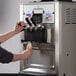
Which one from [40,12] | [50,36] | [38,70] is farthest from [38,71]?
[40,12]

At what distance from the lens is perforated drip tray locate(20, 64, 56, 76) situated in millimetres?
2047

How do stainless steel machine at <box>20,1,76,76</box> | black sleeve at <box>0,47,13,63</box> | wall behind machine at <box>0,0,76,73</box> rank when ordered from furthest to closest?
wall behind machine at <box>0,0,76,73</box> → stainless steel machine at <box>20,1,76,76</box> → black sleeve at <box>0,47,13,63</box>

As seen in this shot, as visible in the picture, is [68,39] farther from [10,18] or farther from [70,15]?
[10,18]

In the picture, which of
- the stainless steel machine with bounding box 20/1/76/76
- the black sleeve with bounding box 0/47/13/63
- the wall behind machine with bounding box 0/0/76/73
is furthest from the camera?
the wall behind machine with bounding box 0/0/76/73

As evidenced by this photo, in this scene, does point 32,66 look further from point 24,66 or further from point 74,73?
point 74,73

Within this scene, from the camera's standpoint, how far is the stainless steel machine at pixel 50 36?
6.61ft

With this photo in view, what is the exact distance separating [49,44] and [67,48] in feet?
0.51

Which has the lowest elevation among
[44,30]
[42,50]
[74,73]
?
[74,73]

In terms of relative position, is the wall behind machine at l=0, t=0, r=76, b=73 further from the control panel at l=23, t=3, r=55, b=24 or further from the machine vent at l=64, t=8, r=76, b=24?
the machine vent at l=64, t=8, r=76, b=24

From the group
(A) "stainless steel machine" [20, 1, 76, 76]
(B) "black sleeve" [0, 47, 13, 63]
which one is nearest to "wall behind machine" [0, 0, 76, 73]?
(A) "stainless steel machine" [20, 1, 76, 76]

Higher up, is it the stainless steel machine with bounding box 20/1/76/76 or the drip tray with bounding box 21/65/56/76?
the stainless steel machine with bounding box 20/1/76/76

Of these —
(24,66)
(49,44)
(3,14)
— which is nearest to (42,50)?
(49,44)

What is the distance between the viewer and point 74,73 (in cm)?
218

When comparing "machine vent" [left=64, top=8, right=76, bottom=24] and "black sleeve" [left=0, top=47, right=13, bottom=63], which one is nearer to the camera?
"black sleeve" [left=0, top=47, right=13, bottom=63]
